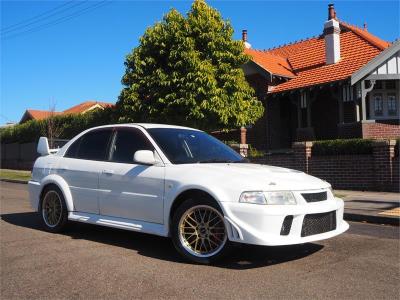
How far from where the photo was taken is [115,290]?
15.4 ft

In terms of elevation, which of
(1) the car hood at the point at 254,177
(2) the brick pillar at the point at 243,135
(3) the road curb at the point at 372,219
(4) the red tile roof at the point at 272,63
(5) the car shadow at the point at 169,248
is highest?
(4) the red tile roof at the point at 272,63

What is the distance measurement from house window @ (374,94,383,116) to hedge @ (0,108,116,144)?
970 cm

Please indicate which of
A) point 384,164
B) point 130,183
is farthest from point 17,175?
point 130,183

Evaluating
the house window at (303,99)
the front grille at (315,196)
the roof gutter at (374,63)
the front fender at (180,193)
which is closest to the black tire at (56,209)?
the front fender at (180,193)

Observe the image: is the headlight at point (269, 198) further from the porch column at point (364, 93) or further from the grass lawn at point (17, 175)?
the grass lawn at point (17, 175)

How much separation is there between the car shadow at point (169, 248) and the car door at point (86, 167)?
51 cm

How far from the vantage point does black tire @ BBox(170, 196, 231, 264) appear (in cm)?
545

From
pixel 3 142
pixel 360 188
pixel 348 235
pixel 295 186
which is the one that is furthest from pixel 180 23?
pixel 3 142

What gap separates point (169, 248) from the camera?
6.45 meters

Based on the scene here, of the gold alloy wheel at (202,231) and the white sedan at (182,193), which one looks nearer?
the white sedan at (182,193)

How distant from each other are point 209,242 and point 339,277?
4.63ft

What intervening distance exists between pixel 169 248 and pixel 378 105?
48.4ft

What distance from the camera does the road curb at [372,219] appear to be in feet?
28.8

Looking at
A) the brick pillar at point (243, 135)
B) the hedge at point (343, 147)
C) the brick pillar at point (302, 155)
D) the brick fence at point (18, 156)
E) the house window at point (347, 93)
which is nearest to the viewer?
the hedge at point (343, 147)
